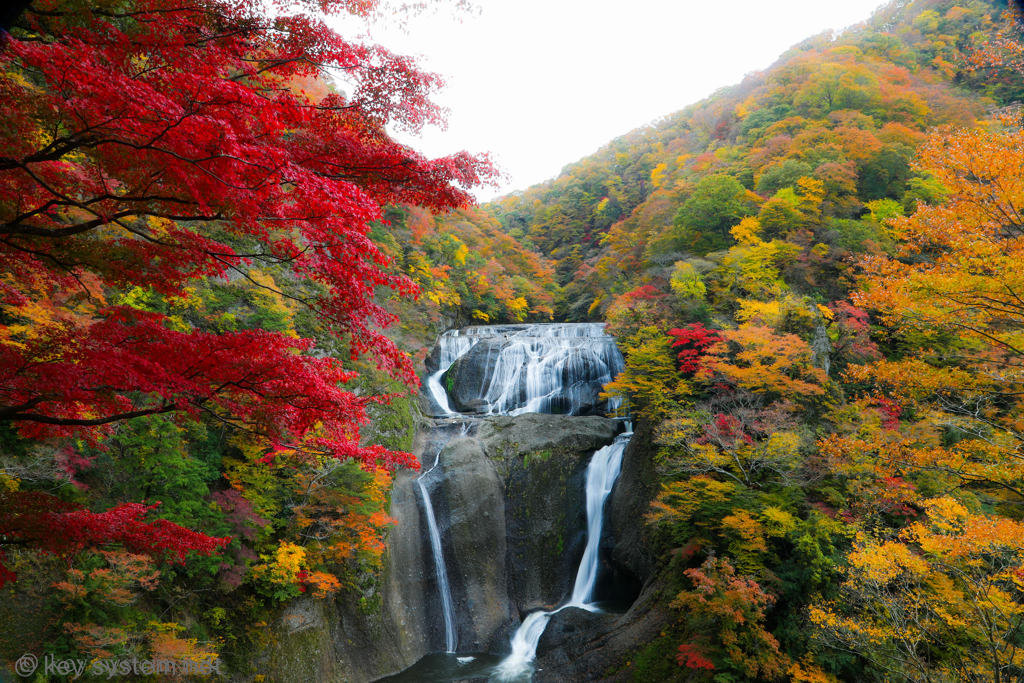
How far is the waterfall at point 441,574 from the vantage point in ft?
39.3

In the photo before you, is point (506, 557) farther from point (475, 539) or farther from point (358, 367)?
point (358, 367)

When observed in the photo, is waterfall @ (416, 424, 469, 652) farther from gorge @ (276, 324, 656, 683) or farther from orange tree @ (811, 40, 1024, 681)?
orange tree @ (811, 40, 1024, 681)

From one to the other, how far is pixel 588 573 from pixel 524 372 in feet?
27.5

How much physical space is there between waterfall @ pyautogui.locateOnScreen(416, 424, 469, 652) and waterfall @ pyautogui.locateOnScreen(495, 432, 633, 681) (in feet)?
5.44

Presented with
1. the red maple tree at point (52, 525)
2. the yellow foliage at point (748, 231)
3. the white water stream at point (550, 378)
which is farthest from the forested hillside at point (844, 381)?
the red maple tree at point (52, 525)

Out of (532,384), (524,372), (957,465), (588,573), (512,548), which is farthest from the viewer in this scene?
(524,372)

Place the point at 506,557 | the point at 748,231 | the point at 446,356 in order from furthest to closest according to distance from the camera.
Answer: the point at 446,356, the point at 748,231, the point at 506,557

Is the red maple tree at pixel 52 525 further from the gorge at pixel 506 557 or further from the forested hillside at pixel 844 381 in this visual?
the forested hillside at pixel 844 381

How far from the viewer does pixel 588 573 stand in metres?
13.6

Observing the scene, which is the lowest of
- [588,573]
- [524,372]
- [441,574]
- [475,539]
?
[588,573]

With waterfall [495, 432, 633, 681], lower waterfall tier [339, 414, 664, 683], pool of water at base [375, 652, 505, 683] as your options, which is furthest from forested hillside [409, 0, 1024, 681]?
pool of water at base [375, 652, 505, 683]

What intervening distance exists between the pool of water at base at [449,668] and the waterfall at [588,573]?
0.37 metres

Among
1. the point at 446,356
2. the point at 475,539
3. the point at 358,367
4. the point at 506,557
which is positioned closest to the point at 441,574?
the point at 475,539

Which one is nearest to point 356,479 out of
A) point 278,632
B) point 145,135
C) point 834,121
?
point 278,632
